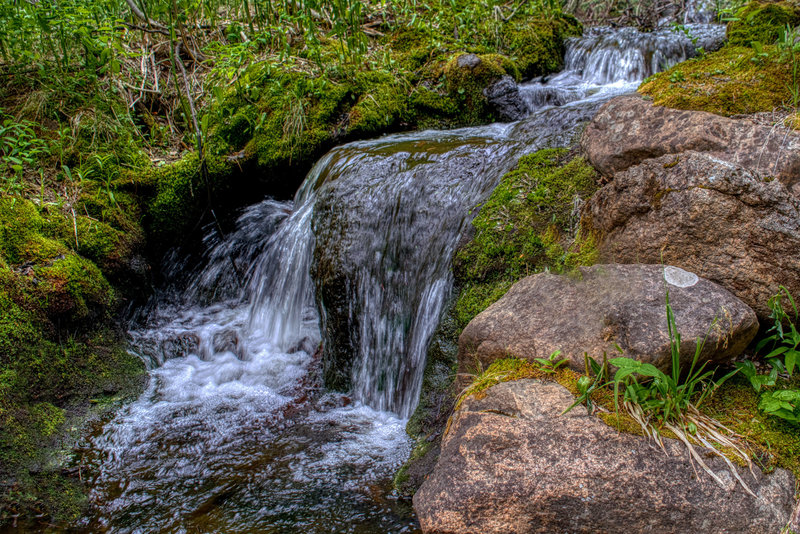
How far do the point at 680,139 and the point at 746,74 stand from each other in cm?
82

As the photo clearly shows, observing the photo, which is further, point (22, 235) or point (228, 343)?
point (228, 343)

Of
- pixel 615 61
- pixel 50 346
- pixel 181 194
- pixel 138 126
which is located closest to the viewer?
pixel 50 346

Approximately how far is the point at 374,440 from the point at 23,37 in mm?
5539

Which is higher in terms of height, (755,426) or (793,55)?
(793,55)

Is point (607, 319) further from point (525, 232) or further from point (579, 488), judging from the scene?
point (525, 232)

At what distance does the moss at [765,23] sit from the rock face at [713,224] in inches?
68.6

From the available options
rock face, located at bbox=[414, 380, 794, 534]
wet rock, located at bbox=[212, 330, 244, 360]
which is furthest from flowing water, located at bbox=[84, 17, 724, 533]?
rock face, located at bbox=[414, 380, 794, 534]

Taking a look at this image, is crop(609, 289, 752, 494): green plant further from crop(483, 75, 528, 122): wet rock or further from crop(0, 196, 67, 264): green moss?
crop(483, 75, 528, 122): wet rock

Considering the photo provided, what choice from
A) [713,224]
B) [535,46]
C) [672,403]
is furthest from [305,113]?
[672,403]

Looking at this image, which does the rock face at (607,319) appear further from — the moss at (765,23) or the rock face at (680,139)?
the moss at (765,23)

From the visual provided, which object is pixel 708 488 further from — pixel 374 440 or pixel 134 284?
pixel 134 284

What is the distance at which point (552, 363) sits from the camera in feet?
7.26

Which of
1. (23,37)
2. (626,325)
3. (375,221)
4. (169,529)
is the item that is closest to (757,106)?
(626,325)

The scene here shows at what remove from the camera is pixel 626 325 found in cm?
214
